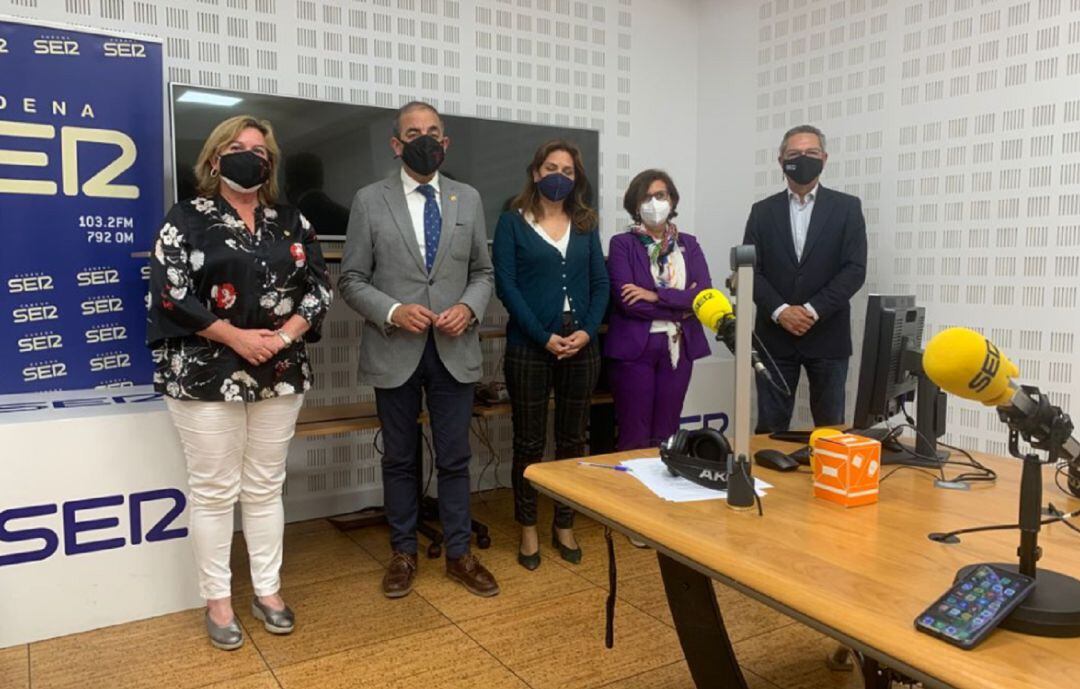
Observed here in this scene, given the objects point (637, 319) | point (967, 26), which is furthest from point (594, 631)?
point (967, 26)

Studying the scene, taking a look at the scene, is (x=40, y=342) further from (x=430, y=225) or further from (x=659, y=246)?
(x=659, y=246)

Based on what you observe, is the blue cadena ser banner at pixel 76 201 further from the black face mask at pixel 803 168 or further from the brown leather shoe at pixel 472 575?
the black face mask at pixel 803 168

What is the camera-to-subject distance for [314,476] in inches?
145

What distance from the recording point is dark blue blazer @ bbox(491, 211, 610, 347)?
3004 mm

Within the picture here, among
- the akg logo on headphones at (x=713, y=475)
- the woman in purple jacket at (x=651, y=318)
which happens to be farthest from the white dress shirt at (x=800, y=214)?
the akg logo on headphones at (x=713, y=475)

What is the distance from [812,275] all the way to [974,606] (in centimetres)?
251

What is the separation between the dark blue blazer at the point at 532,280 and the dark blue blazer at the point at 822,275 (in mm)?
845

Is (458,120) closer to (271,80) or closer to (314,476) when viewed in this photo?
(271,80)

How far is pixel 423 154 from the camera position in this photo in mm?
2664

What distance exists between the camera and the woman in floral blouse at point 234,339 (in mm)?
2287

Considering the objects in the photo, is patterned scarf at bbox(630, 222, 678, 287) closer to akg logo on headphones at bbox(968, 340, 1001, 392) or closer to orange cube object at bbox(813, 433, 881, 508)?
orange cube object at bbox(813, 433, 881, 508)

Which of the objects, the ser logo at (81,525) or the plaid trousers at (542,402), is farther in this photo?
the plaid trousers at (542,402)

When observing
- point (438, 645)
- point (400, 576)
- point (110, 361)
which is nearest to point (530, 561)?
point (400, 576)

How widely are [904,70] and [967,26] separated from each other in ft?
1.03
